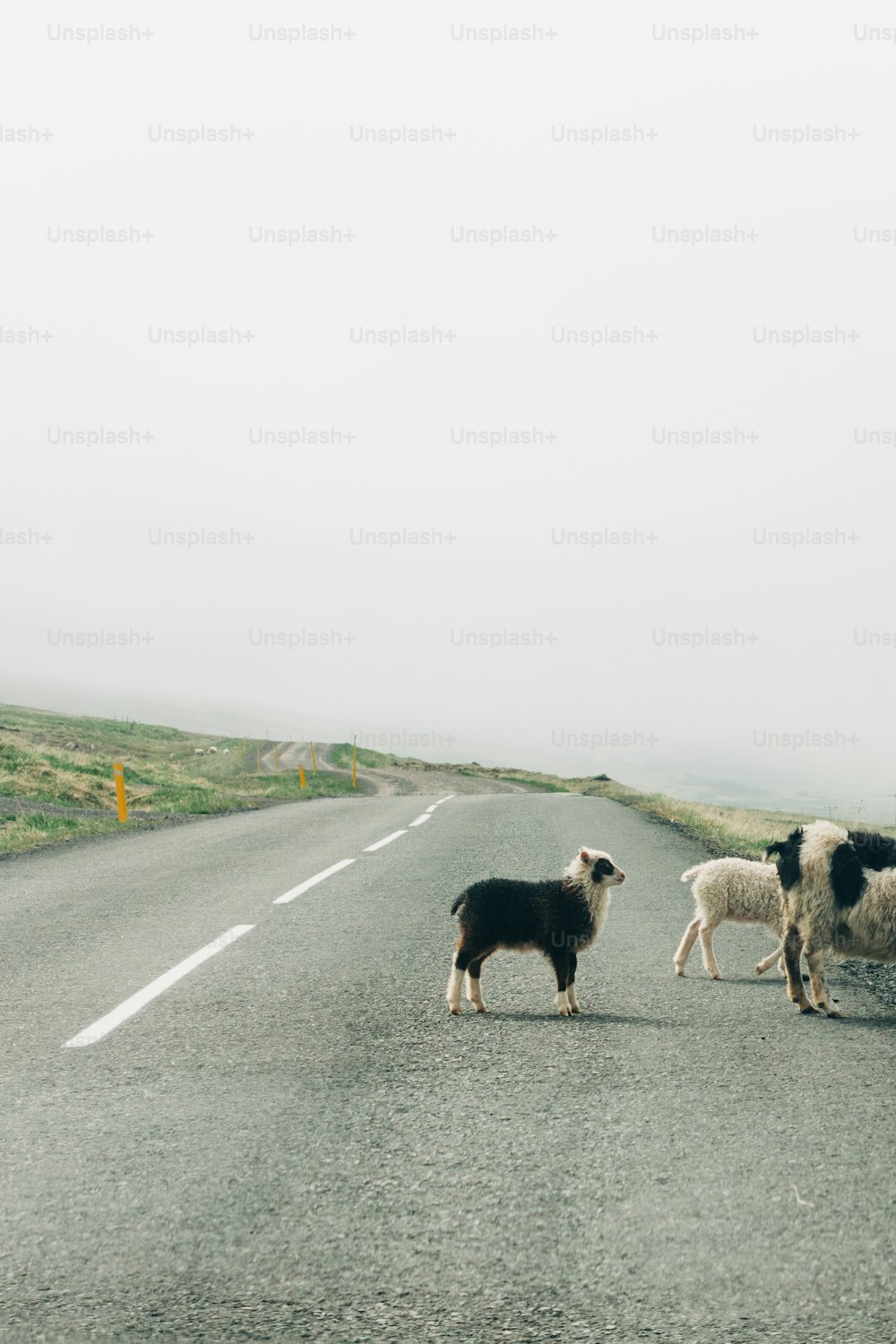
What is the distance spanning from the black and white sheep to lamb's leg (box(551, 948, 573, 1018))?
1.33m

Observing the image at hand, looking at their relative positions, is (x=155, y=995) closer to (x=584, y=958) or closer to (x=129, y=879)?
(x=584, y=958)

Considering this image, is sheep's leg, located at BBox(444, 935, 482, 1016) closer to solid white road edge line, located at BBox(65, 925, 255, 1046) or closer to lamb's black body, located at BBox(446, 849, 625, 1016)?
lamb's black body, located at BBox(446, 849, 625, 1016)

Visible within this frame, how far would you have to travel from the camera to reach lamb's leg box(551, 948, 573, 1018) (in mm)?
5957

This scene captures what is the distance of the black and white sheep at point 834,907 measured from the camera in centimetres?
606

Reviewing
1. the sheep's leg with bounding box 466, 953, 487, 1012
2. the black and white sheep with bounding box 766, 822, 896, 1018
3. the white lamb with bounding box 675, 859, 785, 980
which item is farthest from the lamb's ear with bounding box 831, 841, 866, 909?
the sheep's leg with bounding box 466, 953, 487, 1012

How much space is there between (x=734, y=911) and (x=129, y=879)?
23.3 ft

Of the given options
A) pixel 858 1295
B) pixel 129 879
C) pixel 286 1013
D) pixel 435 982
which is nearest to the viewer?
pixel 858 1295

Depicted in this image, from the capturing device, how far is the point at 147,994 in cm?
645

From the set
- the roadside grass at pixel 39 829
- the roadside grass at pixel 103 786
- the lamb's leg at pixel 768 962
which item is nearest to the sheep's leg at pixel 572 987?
the lamb's leg at pixel 768 962

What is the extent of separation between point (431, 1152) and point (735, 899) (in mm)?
3846

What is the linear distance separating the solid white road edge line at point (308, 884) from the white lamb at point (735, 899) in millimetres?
4173

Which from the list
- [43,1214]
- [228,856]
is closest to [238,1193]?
[43,1214]

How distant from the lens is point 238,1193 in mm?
3652

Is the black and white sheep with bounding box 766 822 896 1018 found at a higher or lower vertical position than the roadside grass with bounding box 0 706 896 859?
higher
